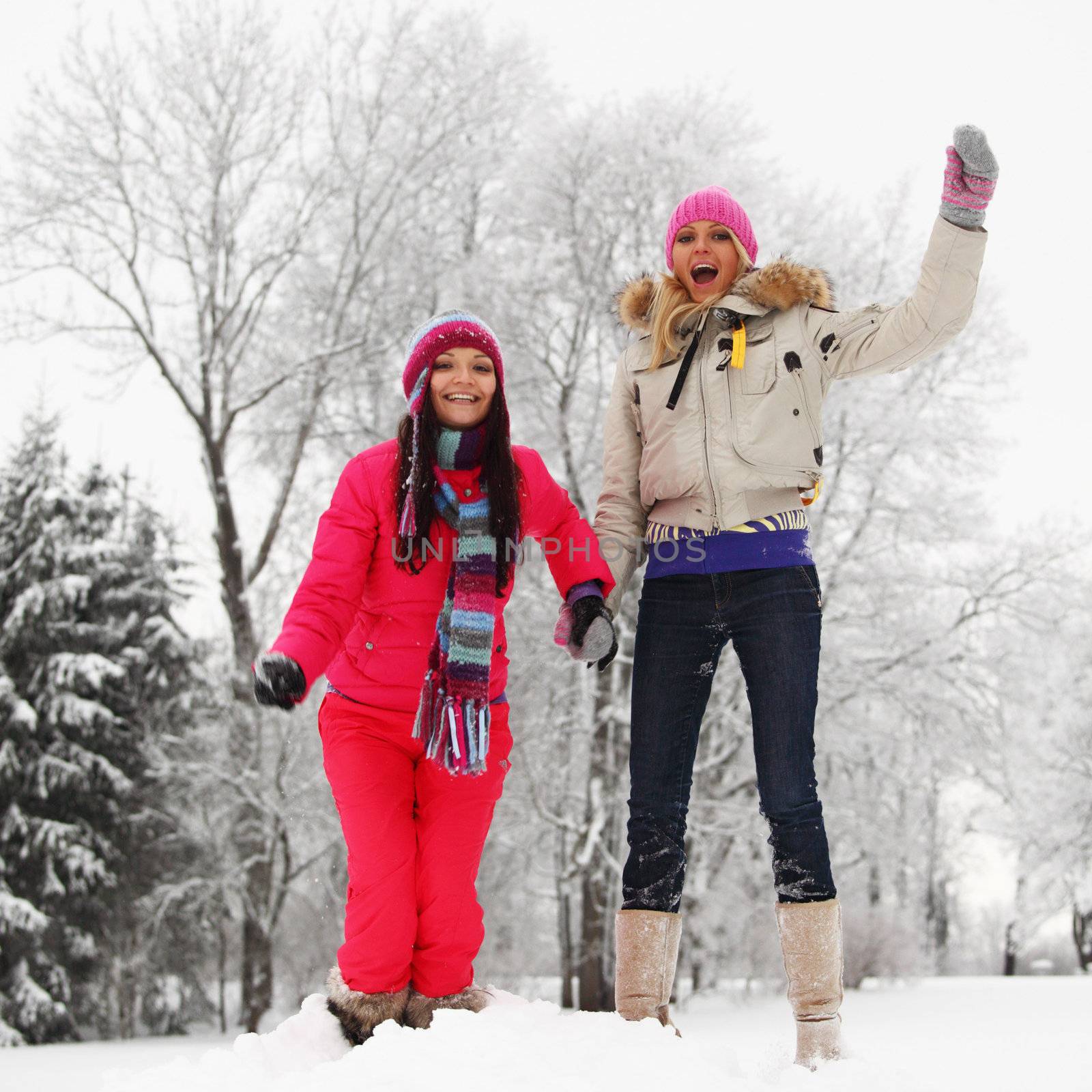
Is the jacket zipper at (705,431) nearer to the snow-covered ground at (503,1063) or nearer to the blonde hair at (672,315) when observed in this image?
the blonde hair at (672,315)

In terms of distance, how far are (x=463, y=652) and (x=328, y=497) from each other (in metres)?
10.3

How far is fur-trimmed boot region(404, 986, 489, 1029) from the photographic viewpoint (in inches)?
91.5

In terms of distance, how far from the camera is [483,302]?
11.1 m

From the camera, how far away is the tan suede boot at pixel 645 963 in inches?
89.0

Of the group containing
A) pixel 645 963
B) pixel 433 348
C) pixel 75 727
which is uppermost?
pixel 433 348

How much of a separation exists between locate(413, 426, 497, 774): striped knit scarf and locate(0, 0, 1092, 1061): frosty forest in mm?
7149

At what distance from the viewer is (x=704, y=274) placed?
2713 mm

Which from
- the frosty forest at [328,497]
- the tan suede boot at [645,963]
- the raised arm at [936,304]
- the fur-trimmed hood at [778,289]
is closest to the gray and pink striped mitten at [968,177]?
the raised arm at [936,304]

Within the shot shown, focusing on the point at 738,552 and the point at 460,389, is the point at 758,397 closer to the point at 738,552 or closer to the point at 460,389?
the point at 738,552

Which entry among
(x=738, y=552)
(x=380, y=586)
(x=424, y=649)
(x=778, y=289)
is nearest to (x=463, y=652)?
(x=424, y=649)

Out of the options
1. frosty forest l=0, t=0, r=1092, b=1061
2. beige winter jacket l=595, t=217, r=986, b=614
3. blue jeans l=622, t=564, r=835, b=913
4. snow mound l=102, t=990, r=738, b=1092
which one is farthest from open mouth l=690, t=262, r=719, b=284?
frosty forest l=0, t=0, r=1092, b=1061

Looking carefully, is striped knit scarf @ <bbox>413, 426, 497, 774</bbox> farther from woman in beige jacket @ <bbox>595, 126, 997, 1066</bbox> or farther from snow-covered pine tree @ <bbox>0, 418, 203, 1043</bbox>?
snow-covered pine tree @ <bbox>0, 418, 203, 1043</bbox>

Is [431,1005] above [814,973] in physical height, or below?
below

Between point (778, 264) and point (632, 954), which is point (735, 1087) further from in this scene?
point (778, 264)
